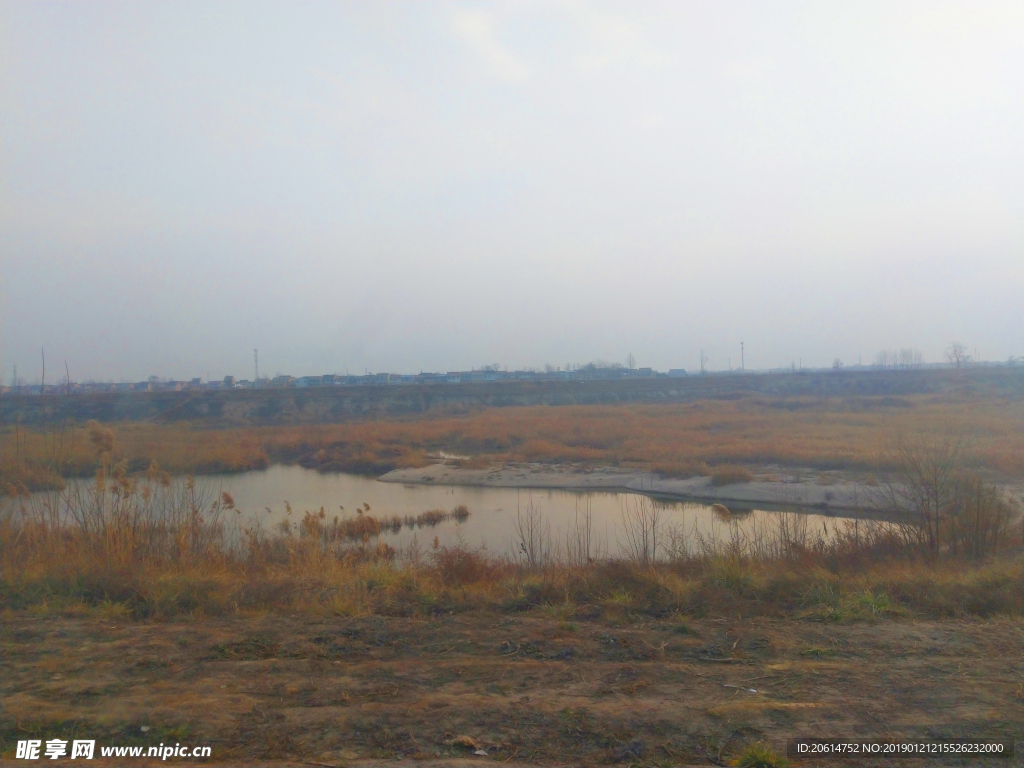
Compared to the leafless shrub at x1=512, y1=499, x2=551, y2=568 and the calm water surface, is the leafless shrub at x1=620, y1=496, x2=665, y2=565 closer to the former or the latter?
the calm water surface

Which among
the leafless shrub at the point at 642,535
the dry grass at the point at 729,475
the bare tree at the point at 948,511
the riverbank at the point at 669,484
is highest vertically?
the bare tree at the point at 948,511

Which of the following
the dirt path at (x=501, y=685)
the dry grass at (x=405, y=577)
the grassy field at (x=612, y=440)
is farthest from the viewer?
the grassy field at (x=612, y=440)

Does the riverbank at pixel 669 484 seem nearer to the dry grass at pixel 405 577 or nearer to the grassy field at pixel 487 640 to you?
the dry grass at pixel 405 577

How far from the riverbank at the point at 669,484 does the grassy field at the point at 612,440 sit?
1216 mm

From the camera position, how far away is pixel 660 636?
546cm

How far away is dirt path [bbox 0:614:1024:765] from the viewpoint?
376 centimetres

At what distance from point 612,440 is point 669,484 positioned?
10573 mm

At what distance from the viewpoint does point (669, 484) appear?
2553cm

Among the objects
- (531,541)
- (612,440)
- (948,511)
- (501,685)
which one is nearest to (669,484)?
(612,440)

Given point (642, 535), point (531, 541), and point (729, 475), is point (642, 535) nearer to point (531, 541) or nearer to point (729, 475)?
Answer: point (531, 541)

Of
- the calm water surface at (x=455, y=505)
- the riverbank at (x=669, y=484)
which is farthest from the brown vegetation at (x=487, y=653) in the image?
the riverbank at (x=669, y=484)

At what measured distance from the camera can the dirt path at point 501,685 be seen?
3.76m

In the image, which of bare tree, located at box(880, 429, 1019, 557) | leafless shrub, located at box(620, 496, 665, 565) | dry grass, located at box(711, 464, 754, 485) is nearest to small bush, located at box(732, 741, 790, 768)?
leafless shrub, located at box(620, 496, 665, 565)

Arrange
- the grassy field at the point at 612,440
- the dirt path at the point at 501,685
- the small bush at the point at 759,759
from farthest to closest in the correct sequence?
the grassy field at the point at 612,440 < the dirt path at the point at 501,685 < the small bush at the point at 759,759
